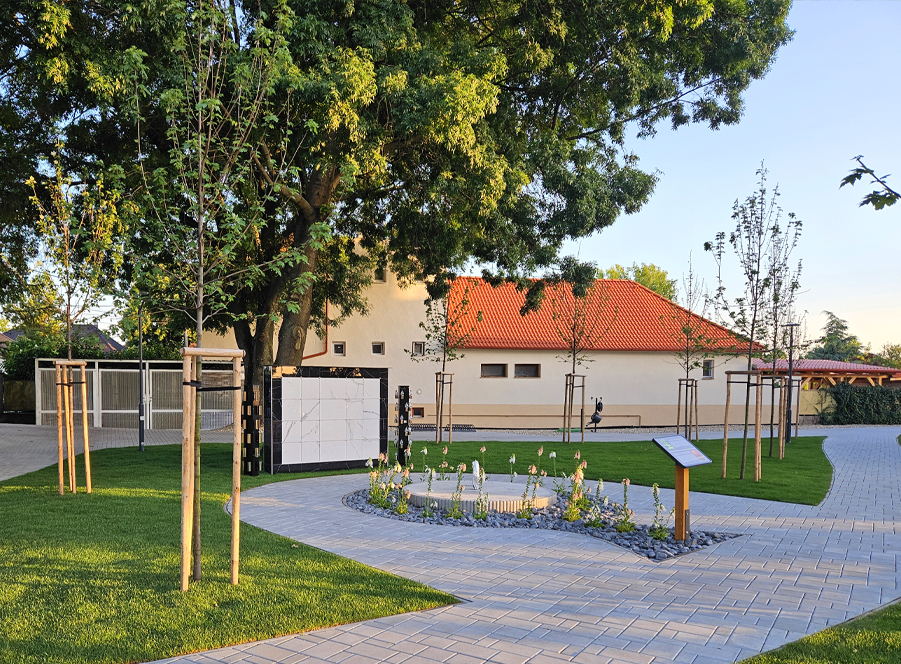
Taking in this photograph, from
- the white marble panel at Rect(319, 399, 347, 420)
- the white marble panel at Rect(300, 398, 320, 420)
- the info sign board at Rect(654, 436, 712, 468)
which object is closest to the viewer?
the info sign board at Rect(654, 436, 712, 468)

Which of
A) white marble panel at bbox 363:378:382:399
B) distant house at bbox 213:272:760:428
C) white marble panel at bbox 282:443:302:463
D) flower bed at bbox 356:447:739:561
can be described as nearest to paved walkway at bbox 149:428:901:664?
flower bed at bbox 356:447:739:561

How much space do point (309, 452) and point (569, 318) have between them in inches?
706

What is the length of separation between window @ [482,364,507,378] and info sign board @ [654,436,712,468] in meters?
23.2

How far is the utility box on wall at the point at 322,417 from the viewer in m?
14.0

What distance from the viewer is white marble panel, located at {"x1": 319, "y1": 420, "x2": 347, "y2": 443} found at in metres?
14.6

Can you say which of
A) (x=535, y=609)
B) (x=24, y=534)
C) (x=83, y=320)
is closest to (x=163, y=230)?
(x=24, y=534)

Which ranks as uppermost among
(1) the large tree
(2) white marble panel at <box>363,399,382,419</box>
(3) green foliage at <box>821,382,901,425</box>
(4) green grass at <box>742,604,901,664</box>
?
(1) the large tree

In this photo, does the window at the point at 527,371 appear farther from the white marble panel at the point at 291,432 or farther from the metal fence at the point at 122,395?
the white marble panel at the point at 291,432

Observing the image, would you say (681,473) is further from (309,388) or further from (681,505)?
(309,388)

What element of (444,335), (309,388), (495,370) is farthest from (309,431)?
(495,370)

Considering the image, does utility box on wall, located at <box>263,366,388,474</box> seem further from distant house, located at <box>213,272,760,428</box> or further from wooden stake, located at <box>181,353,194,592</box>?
distant house, located at <box>213,272,760,428</box>

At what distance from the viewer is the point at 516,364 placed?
3238 cm

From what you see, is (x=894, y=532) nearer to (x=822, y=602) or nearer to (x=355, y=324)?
(x=822, y=602)

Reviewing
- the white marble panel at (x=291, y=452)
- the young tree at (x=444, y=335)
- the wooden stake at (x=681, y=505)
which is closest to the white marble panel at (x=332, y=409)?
the white marble panel at (x=291, y=452)
